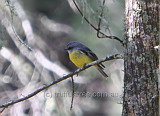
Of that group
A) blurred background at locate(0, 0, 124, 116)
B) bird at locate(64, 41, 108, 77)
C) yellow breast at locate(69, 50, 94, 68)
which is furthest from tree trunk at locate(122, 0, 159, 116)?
blurred background at locate(0, 0, 124, 116)

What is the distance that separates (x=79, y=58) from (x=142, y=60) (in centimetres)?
221

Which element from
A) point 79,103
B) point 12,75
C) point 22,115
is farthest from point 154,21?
point 79,103

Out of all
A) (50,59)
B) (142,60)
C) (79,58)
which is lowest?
(142,60)

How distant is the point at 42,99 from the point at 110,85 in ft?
8.98

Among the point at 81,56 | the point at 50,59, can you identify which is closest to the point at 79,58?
the point at 81,56

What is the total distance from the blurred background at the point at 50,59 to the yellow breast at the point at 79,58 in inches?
31.2

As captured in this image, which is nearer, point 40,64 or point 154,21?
point 154,21

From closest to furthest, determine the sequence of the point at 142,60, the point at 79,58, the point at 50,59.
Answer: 1. the point at 142,60
2. the point at 79,58
3. the point at 50,59

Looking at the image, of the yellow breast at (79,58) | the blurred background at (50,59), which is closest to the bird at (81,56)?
the yellow breast at (79,58)

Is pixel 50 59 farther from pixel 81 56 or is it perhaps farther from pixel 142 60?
pixel 142 60

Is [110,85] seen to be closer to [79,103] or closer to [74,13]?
[79,103]

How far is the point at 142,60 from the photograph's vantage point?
3705 millimetres

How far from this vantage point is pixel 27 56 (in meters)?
8.52

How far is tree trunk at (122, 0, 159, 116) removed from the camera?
3.71 meters
